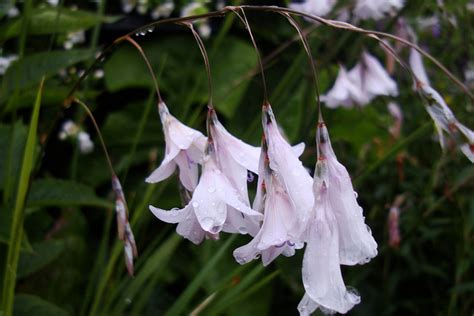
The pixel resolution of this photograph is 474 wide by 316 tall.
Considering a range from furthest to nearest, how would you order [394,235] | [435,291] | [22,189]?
1. [435,291]
2. [394,235]
3. [22,189]

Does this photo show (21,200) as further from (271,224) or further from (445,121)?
(445,121)

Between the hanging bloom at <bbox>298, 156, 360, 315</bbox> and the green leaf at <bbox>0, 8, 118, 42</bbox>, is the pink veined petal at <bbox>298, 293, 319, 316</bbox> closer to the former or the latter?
the hanging bloom at <bbox>298, 156, 360, 315</bbox>

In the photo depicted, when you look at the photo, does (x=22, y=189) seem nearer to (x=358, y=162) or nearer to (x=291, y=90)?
(x=291, y=90)

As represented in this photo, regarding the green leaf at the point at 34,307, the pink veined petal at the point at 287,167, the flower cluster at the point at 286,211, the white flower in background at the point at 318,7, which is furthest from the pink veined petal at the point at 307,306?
the white flower in background at the point at 318,7

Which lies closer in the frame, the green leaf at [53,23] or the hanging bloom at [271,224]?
the hanging bloom at [271,224]

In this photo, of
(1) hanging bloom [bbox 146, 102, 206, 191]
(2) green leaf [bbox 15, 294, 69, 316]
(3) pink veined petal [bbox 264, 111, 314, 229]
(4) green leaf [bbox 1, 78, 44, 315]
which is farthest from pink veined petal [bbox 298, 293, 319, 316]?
(2) green leaf [bbox 15, 294, 69, 316]

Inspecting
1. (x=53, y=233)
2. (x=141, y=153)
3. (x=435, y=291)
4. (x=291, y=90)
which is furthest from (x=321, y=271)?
(x=141, y=153)

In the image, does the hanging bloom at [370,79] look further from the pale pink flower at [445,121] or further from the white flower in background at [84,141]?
the pale pink flower at [445,121]
